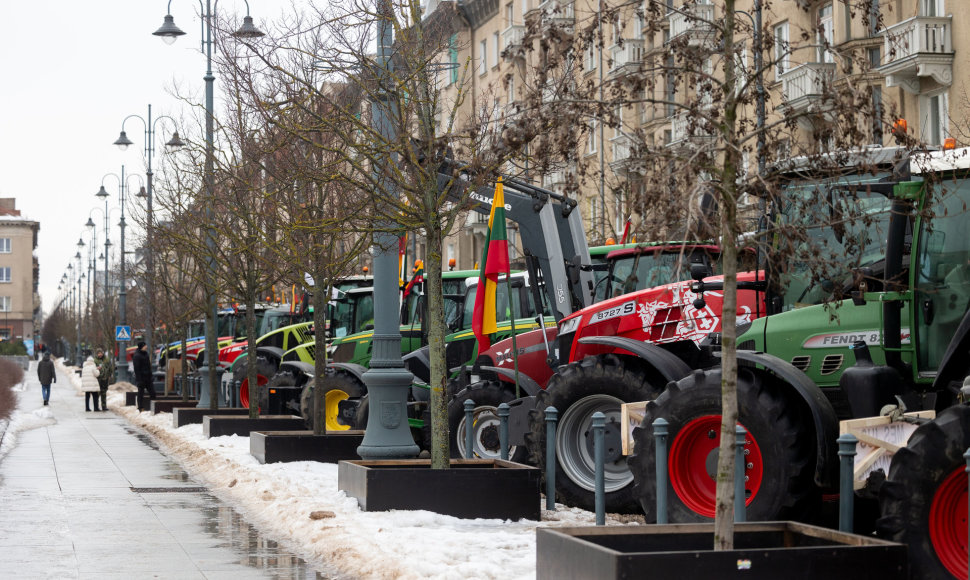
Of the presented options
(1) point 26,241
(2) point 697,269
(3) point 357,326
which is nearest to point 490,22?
(3) point 357,326

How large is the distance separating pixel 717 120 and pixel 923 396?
2.63 meters

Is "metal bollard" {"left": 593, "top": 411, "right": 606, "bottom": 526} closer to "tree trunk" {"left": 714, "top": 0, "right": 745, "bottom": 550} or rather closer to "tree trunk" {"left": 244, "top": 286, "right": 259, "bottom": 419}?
"tree trunk" {"left": 714, "top": 0, "right": 745, "bottom": 550}

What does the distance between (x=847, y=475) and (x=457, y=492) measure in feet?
14.8

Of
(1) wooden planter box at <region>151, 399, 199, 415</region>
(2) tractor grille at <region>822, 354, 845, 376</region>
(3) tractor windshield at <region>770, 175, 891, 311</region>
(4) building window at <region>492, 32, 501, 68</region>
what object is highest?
(4) building window at <region>492, 32, 501, 68</region>

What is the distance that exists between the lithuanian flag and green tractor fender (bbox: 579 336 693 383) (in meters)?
1.90

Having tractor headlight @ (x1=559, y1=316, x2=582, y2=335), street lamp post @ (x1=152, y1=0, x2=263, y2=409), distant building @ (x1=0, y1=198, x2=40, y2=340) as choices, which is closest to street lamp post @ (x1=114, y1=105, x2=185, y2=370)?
street lamp post @ (x1=152, y1=0, x2=263, y2=409)

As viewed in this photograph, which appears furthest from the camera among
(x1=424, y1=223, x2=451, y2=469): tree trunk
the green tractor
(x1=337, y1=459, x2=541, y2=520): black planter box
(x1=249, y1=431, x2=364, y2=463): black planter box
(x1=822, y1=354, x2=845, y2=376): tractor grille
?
(x1=249, y1=431, x2=364, y2=463): black planter box

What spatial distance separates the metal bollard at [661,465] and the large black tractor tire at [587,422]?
2.50m

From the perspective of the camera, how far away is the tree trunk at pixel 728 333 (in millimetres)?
7273

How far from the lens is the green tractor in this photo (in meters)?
8.97

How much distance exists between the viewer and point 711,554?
23.1 feet

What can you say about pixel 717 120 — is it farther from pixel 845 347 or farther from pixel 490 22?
pixel 490 22

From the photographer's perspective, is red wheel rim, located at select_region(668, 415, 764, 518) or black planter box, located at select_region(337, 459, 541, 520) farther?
black planter box, located at select_region(337, 459, 541, 520)

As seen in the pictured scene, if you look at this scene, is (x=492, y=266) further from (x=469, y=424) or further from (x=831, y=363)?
(x=831, y=363)
